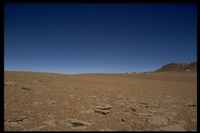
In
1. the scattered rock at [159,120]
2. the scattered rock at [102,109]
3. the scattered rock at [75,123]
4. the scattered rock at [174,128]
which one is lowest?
the scattered rock at [174,128]

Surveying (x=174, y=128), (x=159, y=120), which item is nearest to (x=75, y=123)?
(x=159, y=120)

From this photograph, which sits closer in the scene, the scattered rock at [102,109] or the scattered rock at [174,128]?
the scattered rock at [174,128]

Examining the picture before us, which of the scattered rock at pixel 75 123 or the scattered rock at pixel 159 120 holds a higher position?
the scattered rock at pixel 75 123

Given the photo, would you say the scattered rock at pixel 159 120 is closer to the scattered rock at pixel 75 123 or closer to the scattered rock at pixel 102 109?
the scattered rock at pixel 102 109

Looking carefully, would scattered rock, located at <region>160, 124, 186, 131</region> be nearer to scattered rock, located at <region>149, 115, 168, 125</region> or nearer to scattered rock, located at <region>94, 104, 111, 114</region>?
scattered rock, located at <region>149, 115, 168, 125</region>

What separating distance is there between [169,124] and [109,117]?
1.96 m

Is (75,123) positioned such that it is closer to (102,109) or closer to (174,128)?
(102,109)

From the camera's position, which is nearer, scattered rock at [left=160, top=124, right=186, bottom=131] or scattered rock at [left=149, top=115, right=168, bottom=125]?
scattered rock at [left=160, top=124, right=186, bottom=131]

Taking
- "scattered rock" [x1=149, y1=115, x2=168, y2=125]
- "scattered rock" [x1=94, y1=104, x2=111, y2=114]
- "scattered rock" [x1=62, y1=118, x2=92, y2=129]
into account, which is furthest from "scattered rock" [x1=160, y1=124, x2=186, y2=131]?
"scattered rock" [x1=62, y1=118, x2=92, y2=129]

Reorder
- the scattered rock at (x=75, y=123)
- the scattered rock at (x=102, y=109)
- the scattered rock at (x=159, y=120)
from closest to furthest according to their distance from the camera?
the scattered rock at (x=75, y=123)
the scattered rock at (x=159, y=120)
the scattered rock at (x=102, y=109)

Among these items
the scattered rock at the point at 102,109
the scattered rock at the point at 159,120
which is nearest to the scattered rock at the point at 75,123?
the scattered rock at the point at 102,109

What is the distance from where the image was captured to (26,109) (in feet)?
17.4

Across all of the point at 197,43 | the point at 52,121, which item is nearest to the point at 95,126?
the point at 52,121

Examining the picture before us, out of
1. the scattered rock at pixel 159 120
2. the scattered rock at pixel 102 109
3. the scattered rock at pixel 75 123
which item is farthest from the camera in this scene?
the scattered rock at pixel 102 109
